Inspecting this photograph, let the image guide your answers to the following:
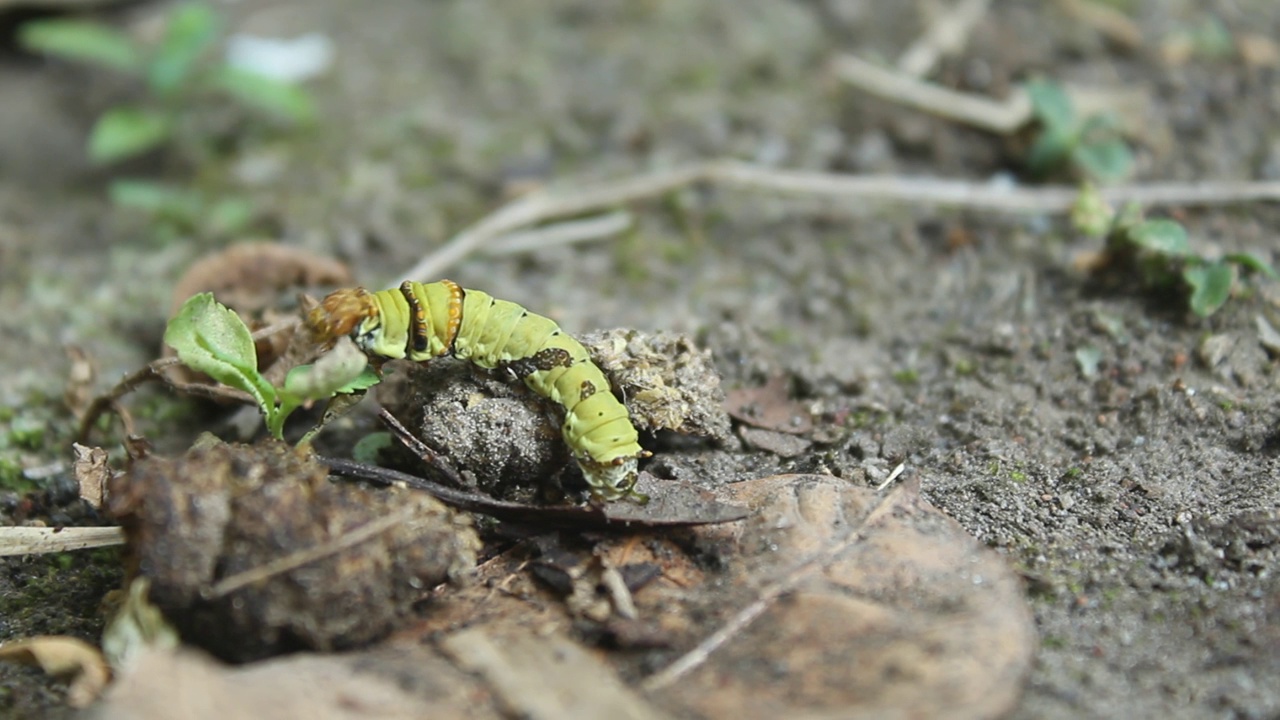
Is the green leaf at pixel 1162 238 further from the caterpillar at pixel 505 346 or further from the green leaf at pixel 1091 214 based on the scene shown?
the caterpillar at pixel 505 346

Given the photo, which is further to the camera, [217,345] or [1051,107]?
[1051,107]

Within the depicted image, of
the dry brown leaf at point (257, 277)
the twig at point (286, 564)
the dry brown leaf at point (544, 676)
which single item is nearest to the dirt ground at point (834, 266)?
the dry brown leaf at point (257, 277)

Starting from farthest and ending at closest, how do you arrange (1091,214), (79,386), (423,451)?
(1091,214) < (79,386) < (423,451)

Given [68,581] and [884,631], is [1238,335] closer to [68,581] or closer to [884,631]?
[884,631]

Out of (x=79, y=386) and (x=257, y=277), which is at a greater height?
(x=257, y=277)

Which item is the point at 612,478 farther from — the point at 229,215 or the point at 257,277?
the point at 229,215

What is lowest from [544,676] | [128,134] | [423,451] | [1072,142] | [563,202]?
[544,676]

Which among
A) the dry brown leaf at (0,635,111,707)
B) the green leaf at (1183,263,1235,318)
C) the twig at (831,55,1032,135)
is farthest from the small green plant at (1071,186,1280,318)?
the dry brown leaf at (0,635,111,707)

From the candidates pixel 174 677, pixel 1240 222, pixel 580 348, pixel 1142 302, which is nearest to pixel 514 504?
pixel 580 348

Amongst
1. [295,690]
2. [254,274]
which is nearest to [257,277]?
[254,274]
